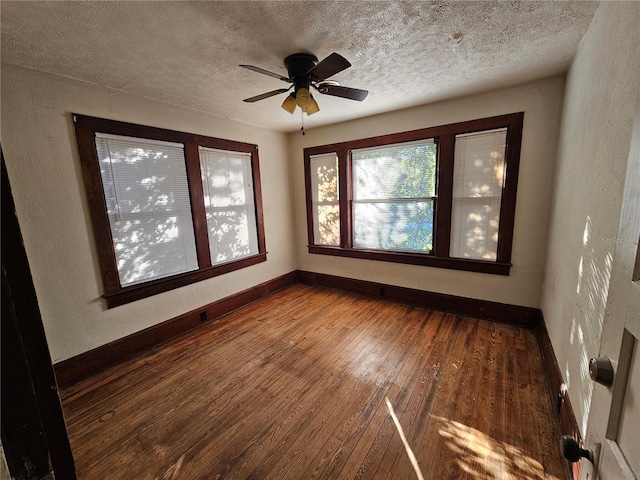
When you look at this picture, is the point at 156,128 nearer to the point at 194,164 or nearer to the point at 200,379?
the point at 194,164

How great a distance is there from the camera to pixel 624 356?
0.62m

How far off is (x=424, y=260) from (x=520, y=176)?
4.43ft

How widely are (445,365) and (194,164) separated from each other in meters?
3.31

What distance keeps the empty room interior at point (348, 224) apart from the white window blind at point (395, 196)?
3cm

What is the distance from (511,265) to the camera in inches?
111

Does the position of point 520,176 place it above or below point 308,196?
above

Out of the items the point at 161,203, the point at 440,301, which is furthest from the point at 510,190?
the point at 161,203

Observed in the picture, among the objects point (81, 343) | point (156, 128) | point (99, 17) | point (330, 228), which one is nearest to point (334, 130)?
point (330, 228)

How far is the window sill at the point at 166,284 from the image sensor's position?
2467mm

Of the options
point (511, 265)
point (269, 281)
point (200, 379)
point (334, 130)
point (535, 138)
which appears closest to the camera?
point (200, 379)

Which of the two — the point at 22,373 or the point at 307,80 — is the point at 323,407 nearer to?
the point at 22,373

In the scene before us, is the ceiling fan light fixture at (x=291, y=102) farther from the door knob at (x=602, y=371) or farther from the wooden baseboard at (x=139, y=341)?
the wooden baseboard at (x=139, y=341)

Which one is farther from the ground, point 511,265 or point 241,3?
point 241,3

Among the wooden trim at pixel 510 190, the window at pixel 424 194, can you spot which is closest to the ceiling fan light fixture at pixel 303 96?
the window at pixel 424 194
